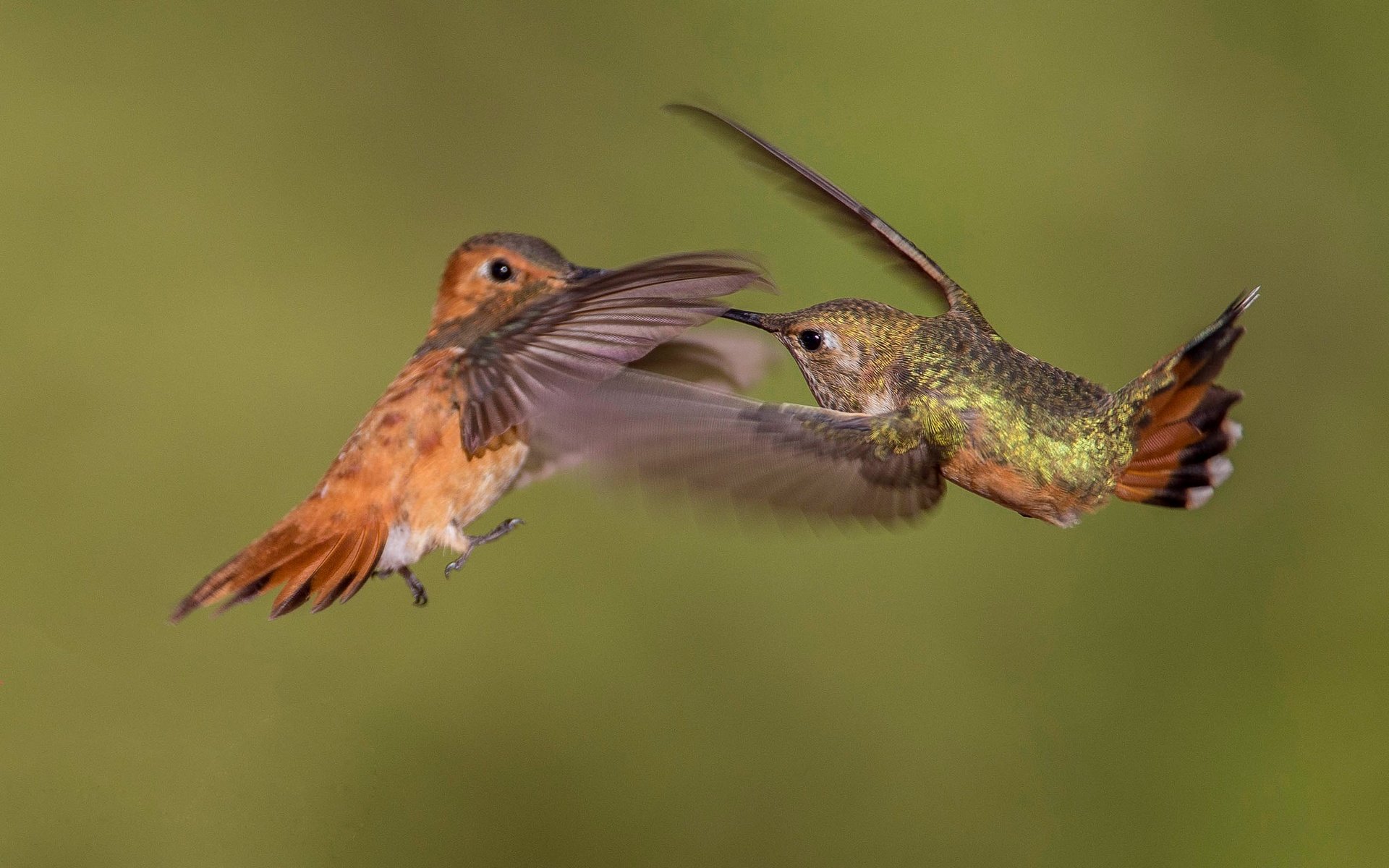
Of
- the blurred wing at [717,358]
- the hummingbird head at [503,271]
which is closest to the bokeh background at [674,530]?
the blurred wing at [717,358]

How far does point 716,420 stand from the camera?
2.05 feet

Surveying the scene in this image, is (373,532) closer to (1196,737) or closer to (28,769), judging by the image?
(28,769)

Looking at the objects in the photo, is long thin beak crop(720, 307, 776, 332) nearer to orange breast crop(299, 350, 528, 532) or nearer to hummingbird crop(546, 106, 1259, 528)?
hummingbird crop(546, 106, 1259, 528)

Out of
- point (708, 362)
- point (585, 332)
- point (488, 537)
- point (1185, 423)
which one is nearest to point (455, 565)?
point (488, 537)

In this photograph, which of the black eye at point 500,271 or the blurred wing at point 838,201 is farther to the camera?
the black eye at point 500,271

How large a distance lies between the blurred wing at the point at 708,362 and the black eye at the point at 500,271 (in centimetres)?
12

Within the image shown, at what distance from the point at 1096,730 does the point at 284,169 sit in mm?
1582

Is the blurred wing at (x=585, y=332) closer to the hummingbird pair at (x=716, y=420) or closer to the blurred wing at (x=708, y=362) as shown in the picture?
the hummingbird pair at (x=716, y=420)

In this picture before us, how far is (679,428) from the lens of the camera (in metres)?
0.63

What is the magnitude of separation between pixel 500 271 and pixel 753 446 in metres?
0.33

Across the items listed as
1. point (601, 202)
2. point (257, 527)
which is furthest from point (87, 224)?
point (601, 202)

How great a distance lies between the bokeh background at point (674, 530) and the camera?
5.60 ft

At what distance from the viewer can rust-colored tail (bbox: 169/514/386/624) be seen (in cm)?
74

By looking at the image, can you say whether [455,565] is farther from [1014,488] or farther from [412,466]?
[1014,488]
